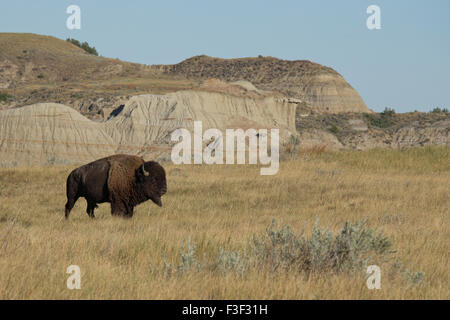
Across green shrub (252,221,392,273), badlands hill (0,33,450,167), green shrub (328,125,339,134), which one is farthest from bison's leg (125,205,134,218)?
green shrub (328,125,339,134)

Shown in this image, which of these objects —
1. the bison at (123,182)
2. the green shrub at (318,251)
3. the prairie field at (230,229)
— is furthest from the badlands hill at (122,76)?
the green shrub at (318,251)

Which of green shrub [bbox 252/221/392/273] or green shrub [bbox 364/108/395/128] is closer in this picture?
green shrub [bbox 252/221/392/273]

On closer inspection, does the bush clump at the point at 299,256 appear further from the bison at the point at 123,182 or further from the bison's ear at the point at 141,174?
A: the bison's ear at the point at 141,174

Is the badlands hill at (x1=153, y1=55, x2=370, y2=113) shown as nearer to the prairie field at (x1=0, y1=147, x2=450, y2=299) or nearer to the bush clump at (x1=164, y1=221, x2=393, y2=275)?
the prairie field at (x1=0, y1=147, x2=450, y2=299)

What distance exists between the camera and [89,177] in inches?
423

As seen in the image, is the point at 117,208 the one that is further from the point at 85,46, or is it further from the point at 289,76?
the point at 85,46

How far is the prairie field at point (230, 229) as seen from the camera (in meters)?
4.59

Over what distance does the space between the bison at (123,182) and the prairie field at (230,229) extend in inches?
17.2

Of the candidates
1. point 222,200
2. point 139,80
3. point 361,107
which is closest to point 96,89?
point 139,80

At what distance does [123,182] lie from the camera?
10.5 metres

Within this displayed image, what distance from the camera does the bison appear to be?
1031 cm

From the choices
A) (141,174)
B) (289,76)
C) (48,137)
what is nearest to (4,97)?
(48,137)

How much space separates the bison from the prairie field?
1.43 feet

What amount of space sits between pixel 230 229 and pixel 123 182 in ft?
9.56
